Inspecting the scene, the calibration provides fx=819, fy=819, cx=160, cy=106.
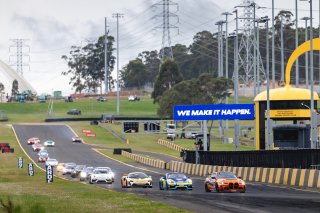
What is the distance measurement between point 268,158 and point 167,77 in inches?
Result: 4693

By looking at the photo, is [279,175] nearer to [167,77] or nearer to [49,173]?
[49,173]

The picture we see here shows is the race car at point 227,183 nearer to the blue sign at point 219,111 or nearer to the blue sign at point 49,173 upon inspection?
the blue sign at point 49,173

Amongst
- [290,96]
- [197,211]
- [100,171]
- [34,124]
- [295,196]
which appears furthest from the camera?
[34,124]

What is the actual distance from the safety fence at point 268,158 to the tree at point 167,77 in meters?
101

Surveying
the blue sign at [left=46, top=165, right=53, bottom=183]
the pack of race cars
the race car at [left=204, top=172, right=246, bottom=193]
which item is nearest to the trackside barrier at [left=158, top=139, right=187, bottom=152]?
the pack of race cars

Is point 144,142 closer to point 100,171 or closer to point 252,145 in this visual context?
point 252,145

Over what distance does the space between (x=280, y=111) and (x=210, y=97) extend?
69677mm

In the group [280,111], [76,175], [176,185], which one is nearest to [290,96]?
[280,111]

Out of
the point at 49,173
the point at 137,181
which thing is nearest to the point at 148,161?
the point at 49,173

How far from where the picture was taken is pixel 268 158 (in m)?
50.9

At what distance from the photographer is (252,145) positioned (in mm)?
112375

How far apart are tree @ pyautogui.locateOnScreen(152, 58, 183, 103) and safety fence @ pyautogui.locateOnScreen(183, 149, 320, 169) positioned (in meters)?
101

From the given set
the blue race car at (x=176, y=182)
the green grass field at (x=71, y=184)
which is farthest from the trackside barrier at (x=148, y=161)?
the blue race car at (x=176, y=182)

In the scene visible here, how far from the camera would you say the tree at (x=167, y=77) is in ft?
551
